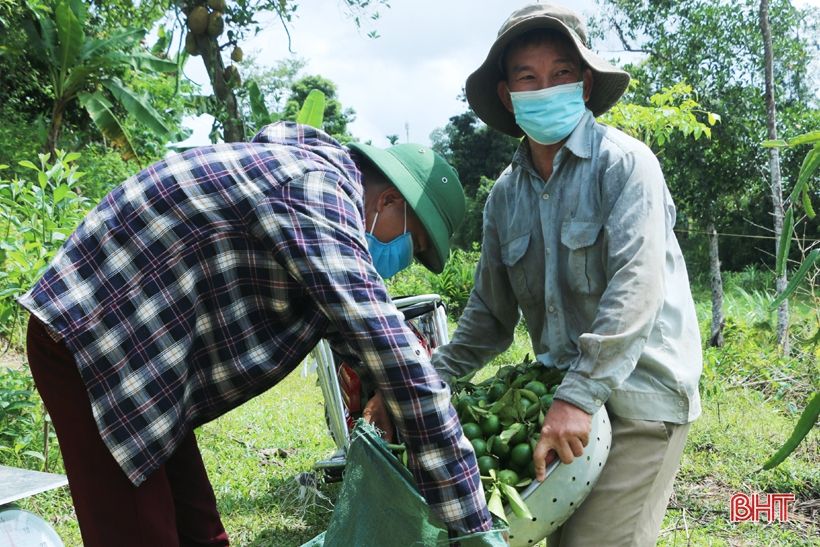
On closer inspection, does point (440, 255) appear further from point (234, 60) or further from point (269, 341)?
point (234, 60)

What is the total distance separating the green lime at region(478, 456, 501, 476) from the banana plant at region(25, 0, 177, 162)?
9.74 metres

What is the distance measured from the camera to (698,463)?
396cm

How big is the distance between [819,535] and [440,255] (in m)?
2.45

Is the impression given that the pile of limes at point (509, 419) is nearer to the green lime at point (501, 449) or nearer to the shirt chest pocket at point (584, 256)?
the green lime at point (501, 449)

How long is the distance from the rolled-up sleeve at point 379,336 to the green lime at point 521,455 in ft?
0.67

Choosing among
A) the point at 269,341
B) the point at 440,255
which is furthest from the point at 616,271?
the point at 269,341

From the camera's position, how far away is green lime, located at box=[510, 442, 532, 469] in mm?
1586

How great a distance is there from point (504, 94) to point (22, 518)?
1.65 meters

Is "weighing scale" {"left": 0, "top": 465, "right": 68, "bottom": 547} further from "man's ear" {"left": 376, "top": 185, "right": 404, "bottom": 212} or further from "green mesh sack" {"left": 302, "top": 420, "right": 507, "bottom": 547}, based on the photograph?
"man's ear" {"left": 376, "top": 185, "right": 404, "bottom": 212}

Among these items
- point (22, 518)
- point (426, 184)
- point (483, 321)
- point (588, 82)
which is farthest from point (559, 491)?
point (22, 518)

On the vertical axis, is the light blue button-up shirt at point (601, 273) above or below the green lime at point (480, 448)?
above

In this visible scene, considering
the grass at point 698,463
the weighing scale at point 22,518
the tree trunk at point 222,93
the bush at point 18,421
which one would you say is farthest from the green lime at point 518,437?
the tree trunk at point 222,93

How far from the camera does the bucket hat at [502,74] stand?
183 cm

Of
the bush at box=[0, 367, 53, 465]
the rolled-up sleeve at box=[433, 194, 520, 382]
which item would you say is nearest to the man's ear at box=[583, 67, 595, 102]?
the rolled-up sleeve at box=[433, 194, 520, 382]
